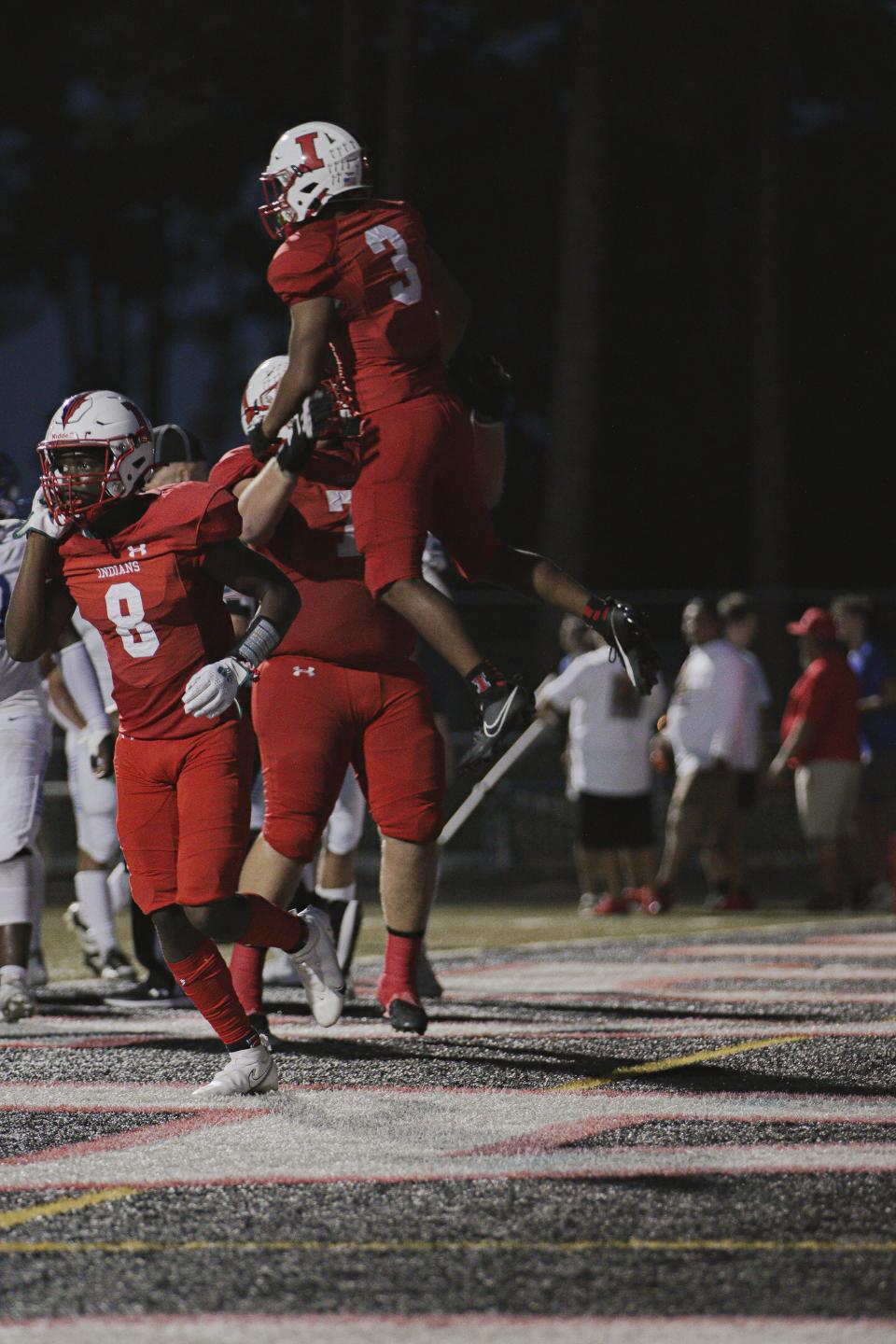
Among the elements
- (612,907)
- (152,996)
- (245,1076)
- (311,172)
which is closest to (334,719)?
(245,1076)

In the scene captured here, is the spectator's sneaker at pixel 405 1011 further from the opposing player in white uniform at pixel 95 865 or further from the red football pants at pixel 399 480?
the opposing player in white uniform at pixel 95 865

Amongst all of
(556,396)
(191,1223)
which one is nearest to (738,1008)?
(191,1223)

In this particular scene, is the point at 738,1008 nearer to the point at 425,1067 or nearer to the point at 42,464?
the point at 425,1067

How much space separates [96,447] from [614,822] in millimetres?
9051

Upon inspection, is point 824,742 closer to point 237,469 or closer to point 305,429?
point 237,469

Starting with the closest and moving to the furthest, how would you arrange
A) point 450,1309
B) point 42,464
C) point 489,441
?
1. point 450,1309
2. point 42,464
3. point 489,441

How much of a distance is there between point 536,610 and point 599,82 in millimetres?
5904

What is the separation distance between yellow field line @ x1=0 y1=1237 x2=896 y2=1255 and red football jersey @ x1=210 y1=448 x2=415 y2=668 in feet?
10.6

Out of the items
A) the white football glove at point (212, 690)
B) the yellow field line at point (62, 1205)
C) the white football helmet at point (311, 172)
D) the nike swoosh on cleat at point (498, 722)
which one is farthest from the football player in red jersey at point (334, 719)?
the yellow field line at point (62, 1205)

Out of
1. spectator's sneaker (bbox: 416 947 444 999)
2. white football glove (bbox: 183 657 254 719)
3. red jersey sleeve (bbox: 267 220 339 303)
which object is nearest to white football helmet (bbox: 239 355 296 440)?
red jersey sleeve (bbox: 267 220 339 303)

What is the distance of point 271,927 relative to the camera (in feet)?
21.4

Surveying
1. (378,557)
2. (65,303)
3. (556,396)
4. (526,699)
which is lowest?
(526,699)

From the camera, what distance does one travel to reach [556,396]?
24812 millimetres

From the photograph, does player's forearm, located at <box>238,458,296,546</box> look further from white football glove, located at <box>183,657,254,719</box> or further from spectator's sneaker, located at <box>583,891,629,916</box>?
spectator's sneaker, located at <box>583,891,629,916</box>
